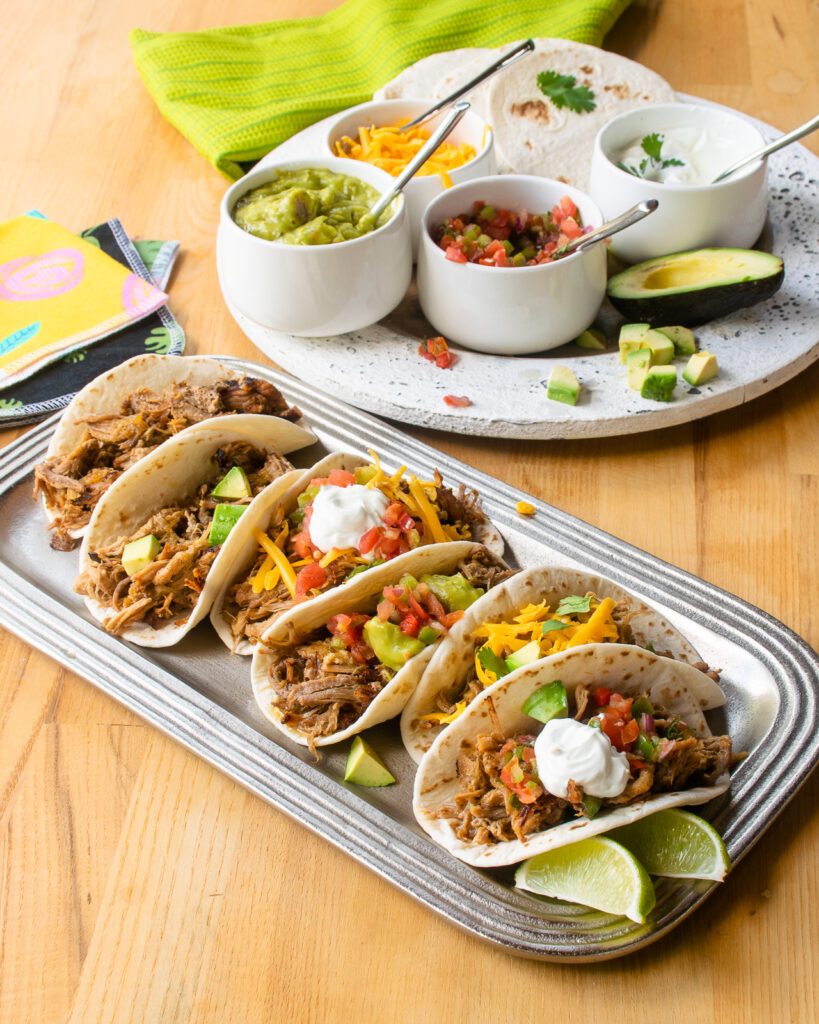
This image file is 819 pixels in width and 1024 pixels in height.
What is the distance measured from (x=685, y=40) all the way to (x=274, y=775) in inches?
184

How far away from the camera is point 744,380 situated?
3.38 metres

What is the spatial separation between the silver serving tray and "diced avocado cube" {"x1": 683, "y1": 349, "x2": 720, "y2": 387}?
75 centimetres

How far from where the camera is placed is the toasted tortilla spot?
4.26 m

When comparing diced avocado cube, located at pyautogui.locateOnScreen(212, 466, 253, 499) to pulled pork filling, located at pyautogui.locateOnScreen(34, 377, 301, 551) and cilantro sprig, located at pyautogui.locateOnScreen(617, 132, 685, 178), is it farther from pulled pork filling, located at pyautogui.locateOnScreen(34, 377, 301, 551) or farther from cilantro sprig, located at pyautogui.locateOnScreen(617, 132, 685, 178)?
cilantro sprig, located at pyautogui.locateOnScreen(617, 132, 685, 178)

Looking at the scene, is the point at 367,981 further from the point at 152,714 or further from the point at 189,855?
the point at 152,714

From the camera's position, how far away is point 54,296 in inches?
160

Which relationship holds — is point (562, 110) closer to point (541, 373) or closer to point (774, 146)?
point (774, 146)

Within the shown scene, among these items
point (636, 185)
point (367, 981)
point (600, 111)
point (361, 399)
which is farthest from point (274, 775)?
point (600, 111)

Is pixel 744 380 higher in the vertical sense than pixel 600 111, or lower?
lower

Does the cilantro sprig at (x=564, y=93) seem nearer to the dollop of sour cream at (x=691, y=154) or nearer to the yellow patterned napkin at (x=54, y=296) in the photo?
the dollop of sour cream at (x=691, y=154)

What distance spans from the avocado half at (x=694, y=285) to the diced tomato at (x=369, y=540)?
1440 millimetres

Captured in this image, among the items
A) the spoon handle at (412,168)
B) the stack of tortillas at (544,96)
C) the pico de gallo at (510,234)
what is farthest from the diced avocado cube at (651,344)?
the stack of tortillas at (544,96)

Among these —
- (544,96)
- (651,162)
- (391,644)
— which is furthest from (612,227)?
(391,644)

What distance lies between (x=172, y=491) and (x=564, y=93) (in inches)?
95.9
